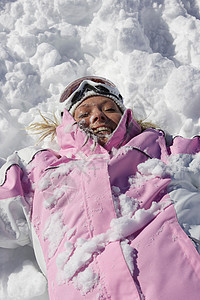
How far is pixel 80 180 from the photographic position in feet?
3.58

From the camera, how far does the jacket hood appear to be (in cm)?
127

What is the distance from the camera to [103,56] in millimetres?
2119

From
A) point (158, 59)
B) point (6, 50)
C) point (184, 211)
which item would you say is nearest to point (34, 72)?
point (6, 50)

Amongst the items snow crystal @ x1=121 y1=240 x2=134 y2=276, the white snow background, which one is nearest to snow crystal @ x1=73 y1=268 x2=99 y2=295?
snow crystal @ x1=121 y1=240 x2=134 y2=276

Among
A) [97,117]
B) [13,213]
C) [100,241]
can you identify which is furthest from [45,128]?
[100,241]

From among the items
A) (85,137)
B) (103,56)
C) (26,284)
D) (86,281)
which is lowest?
(26,284)

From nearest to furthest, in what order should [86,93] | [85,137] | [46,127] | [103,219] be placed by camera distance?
[103,219]
[85,137]
[86,93]
[46,127]

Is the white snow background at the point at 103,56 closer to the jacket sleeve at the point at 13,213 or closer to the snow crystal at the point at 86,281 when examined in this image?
the jacket sleeve at the point at 13,213

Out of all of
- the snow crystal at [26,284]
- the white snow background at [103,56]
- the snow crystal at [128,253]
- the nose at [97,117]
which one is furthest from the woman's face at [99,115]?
the snow crystal at [26,284]

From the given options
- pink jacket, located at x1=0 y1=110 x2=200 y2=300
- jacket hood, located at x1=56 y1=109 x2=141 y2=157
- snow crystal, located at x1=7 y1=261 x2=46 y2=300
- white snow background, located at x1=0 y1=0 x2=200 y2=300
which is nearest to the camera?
pink jacket, located at x1=0 y1=110 x2=200 y2=300

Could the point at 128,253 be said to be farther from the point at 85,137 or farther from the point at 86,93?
the point at 86,93

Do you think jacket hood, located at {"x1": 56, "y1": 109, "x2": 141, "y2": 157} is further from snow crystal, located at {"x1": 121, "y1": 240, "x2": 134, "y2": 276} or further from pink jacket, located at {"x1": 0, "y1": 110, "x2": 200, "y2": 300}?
snow crystal, located at {"x1": 121, "y1": 240, "x2": 134, "y2": 276}

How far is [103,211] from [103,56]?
1.48m

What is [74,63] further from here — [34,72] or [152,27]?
[152,27]
